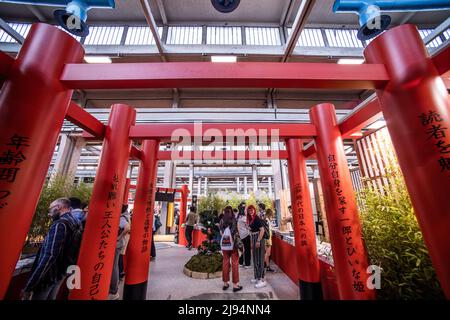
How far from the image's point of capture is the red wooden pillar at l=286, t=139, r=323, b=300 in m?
3.00

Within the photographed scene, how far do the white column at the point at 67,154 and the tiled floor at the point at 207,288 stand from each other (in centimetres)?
422

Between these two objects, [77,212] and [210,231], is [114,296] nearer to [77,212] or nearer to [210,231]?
[77,212]

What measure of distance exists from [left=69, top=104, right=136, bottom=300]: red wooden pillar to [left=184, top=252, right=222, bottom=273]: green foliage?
2.38 meters

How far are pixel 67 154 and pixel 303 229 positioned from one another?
710 cm

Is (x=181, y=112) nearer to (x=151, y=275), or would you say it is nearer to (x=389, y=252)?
(x=151, y=275)

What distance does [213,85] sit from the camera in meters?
1.79

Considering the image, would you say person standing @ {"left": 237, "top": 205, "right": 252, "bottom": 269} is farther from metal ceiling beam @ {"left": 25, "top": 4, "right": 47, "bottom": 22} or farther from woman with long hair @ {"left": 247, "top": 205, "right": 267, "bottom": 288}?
metal ceiling beam @ {"left": 25, "top": 4, "right": 47, "bottom": 22}

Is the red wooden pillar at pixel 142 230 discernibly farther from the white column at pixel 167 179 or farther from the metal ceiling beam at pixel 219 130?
the white column at pixel 167 179

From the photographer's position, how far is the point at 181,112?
5.72 m

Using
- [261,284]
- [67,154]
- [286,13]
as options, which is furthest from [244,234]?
[286,13]

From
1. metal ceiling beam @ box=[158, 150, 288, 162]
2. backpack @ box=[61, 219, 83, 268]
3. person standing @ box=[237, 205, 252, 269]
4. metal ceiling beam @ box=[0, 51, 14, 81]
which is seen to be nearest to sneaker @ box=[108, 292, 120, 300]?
backpack @ box=[61, 219, 83, 268]

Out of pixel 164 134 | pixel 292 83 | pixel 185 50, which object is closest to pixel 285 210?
pixel 164 134

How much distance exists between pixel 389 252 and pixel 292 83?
1870mm

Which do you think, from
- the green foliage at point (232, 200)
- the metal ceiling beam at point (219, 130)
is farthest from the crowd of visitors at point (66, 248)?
the green foliage at point (232, 200)
